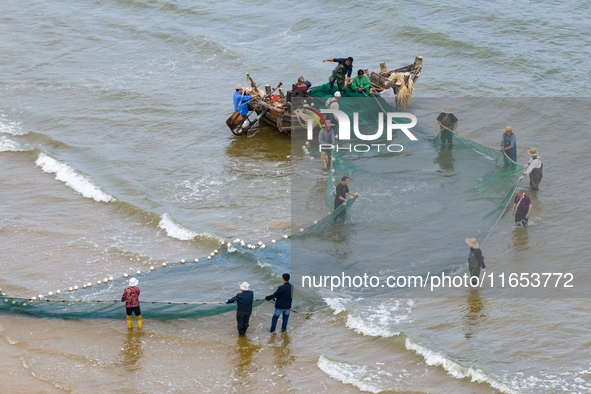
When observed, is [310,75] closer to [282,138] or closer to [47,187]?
[282,138]

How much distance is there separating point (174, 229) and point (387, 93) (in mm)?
7989

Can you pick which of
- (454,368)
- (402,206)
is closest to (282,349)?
(454,368)

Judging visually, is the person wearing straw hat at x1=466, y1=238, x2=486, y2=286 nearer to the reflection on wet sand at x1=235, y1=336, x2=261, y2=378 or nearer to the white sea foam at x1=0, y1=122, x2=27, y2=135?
the reflection on wet sand at x1=235, y1=336, x2=261, y2=378

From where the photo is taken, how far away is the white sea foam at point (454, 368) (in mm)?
13000

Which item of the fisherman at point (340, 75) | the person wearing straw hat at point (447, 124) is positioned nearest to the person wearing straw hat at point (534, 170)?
the person wearing straw hat at point (447, 124)

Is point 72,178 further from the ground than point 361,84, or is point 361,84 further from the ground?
point 361,84

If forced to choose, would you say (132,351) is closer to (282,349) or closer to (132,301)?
(132,301)

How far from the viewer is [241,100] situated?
23484 mm

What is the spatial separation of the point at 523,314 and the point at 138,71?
1992cm

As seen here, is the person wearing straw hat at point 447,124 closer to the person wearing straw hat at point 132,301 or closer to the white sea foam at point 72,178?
the white sea foam at point 72,178

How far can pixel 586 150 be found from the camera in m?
22.2

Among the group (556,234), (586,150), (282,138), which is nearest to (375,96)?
(282,138)

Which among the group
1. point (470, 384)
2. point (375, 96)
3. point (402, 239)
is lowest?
point (470, 384)

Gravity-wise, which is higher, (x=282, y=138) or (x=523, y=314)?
(x=282, y=138)
